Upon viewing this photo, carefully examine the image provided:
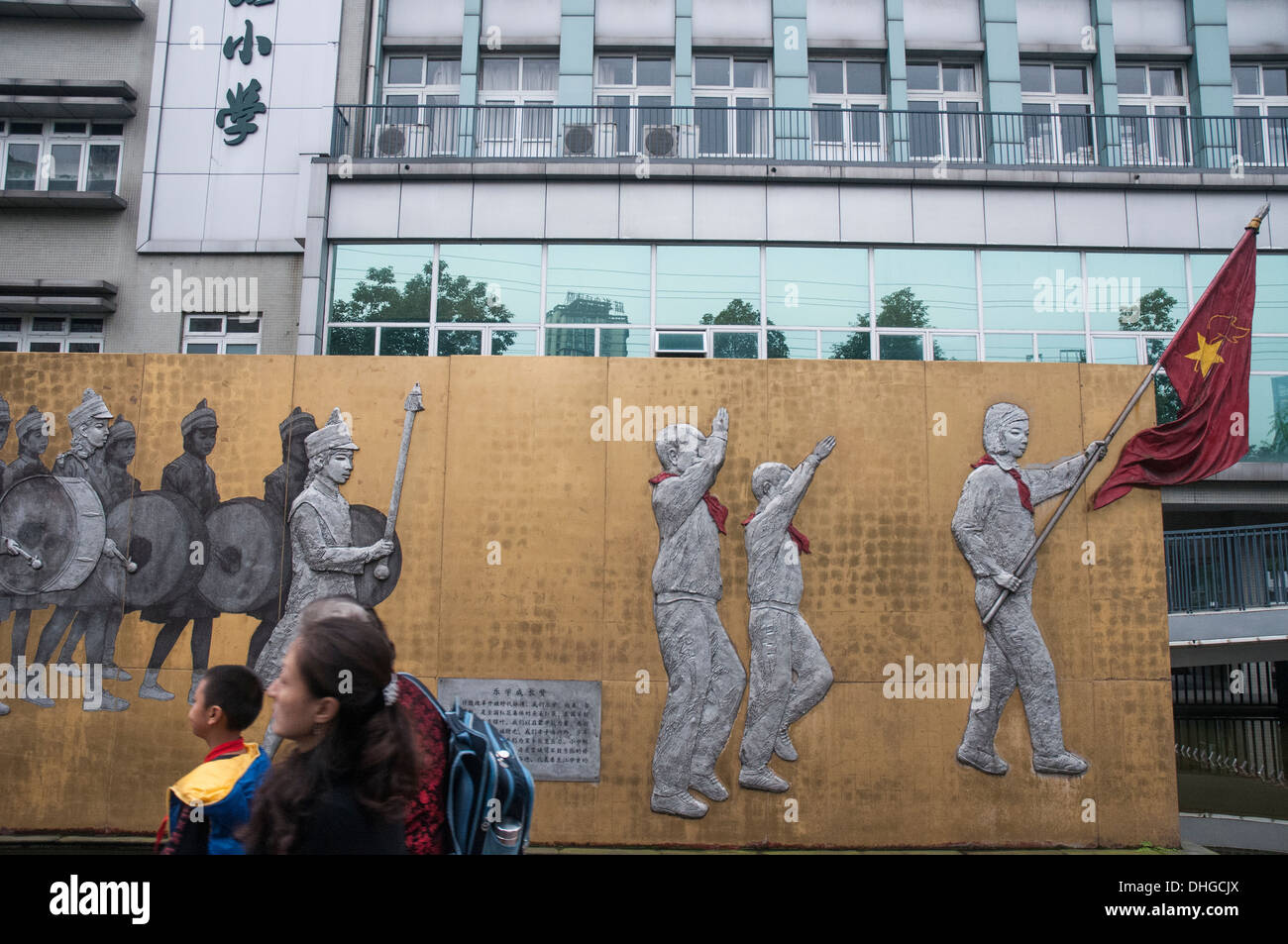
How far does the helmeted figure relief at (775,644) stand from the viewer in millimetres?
8328

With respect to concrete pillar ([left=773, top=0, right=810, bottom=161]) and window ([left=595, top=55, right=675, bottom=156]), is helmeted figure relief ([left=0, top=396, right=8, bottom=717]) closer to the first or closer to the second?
window ([left=595, top=55, right=675, bottom=156])

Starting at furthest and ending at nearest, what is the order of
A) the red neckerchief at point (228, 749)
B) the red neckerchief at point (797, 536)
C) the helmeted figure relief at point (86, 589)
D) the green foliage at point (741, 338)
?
the green foliage at point (741, 338) < the helmeted figure relief at point (86, 589) < the red neckerchief at point (797, 536) < the red neckerchief at point (228, 749)

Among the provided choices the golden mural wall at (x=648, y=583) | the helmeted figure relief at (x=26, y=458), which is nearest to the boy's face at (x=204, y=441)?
the golden mural wall at (x=648, y=583)

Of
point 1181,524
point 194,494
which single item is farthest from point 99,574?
point 1181,524

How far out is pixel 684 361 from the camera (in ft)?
29.1

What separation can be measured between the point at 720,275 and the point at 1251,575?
28.0ft

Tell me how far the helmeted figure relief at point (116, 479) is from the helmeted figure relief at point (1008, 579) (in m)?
7.99

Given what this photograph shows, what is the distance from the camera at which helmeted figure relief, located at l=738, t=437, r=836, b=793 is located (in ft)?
27.3

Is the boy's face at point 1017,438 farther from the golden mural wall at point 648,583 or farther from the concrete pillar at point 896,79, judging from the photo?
the concrete pillar at point 896,79

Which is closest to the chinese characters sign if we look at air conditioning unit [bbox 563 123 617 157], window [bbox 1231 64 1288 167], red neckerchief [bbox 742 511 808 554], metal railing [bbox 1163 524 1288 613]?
air conditioning unit [bbox 563 123 617 157]

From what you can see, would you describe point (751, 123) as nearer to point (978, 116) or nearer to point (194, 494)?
point (978, 116)

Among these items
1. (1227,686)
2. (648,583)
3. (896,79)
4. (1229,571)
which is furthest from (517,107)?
(1227,686)

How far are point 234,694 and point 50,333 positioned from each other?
15.6m

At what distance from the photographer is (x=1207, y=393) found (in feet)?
29.0
